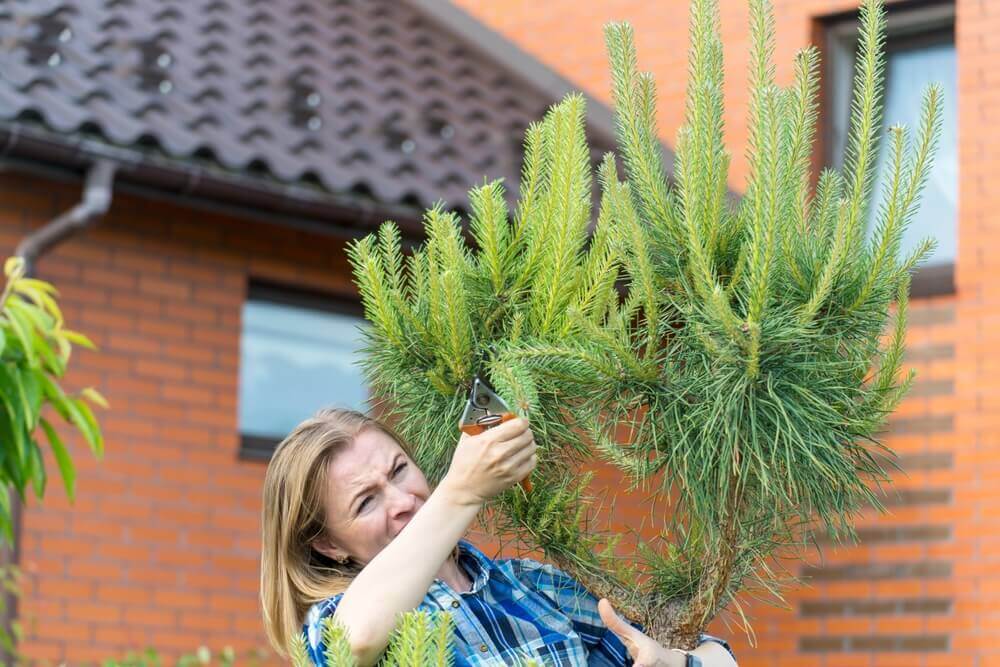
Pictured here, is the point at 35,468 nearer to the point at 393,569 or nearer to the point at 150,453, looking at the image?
the point at 393,569

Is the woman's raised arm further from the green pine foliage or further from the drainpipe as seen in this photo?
the drainpipe

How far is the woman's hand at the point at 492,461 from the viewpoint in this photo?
199 cm

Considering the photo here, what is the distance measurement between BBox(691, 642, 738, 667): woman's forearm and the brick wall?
13.2 feet

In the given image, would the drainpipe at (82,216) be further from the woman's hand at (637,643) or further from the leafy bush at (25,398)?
the woman's hand at (637,643)

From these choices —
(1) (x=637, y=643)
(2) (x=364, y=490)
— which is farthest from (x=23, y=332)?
(1) (x=637, y=643)

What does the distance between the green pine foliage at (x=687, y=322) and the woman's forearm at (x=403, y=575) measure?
7.4 inches

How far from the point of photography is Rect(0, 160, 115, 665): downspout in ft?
18.4

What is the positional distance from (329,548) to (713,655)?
659 mm

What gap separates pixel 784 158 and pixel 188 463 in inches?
183

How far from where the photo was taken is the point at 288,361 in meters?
6.87

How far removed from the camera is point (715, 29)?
86.5 inches


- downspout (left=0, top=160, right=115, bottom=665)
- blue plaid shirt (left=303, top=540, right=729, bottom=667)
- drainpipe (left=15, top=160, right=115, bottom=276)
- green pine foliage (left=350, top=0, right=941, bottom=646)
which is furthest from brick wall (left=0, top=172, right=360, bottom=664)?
green pine foliage (left=350, top=0, right=941, bottom=646)

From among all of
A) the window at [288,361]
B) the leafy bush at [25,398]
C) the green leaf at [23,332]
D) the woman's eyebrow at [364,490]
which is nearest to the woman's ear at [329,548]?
the woman's eyebrow at [364,490]

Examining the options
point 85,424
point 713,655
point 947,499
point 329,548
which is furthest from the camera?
point 947,499
